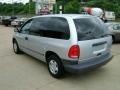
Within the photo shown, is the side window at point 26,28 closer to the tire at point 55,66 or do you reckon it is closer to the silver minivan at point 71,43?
the silver minivan at point 71,43

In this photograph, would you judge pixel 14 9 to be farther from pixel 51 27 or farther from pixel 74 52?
pixel 74 52

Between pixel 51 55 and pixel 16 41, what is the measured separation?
3.14 meters

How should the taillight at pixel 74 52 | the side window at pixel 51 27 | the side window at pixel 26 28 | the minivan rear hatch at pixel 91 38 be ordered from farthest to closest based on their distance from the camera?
the side window at pixel 26 28, the side window at pixel 51 27, the minivan rear hatch at pixel 91 38, the taillight at pixel 74 52

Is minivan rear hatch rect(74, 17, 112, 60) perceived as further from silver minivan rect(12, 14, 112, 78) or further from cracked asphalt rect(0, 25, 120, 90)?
cracked asphalt rect(0, 25, 120, 90)

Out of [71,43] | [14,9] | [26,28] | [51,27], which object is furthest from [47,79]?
[14,9]

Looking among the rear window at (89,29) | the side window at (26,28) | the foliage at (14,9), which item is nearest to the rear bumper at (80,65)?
the rear window at (89,29)

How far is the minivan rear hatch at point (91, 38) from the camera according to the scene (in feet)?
15.9

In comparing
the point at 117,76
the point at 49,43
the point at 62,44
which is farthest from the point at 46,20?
Result: the point at 117,76

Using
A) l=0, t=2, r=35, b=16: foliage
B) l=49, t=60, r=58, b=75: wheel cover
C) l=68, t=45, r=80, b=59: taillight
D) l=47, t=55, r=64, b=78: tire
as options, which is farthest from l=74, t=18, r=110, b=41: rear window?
l=0, t=2, r=35, b=16: foliage

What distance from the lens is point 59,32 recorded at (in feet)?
17.1

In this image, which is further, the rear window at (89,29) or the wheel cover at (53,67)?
the wheel cover at (53,67)

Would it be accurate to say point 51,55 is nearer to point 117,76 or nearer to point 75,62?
point 75,62

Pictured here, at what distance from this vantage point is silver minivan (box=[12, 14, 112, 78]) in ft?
15.8

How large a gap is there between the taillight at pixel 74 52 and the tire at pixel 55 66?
511 mm
